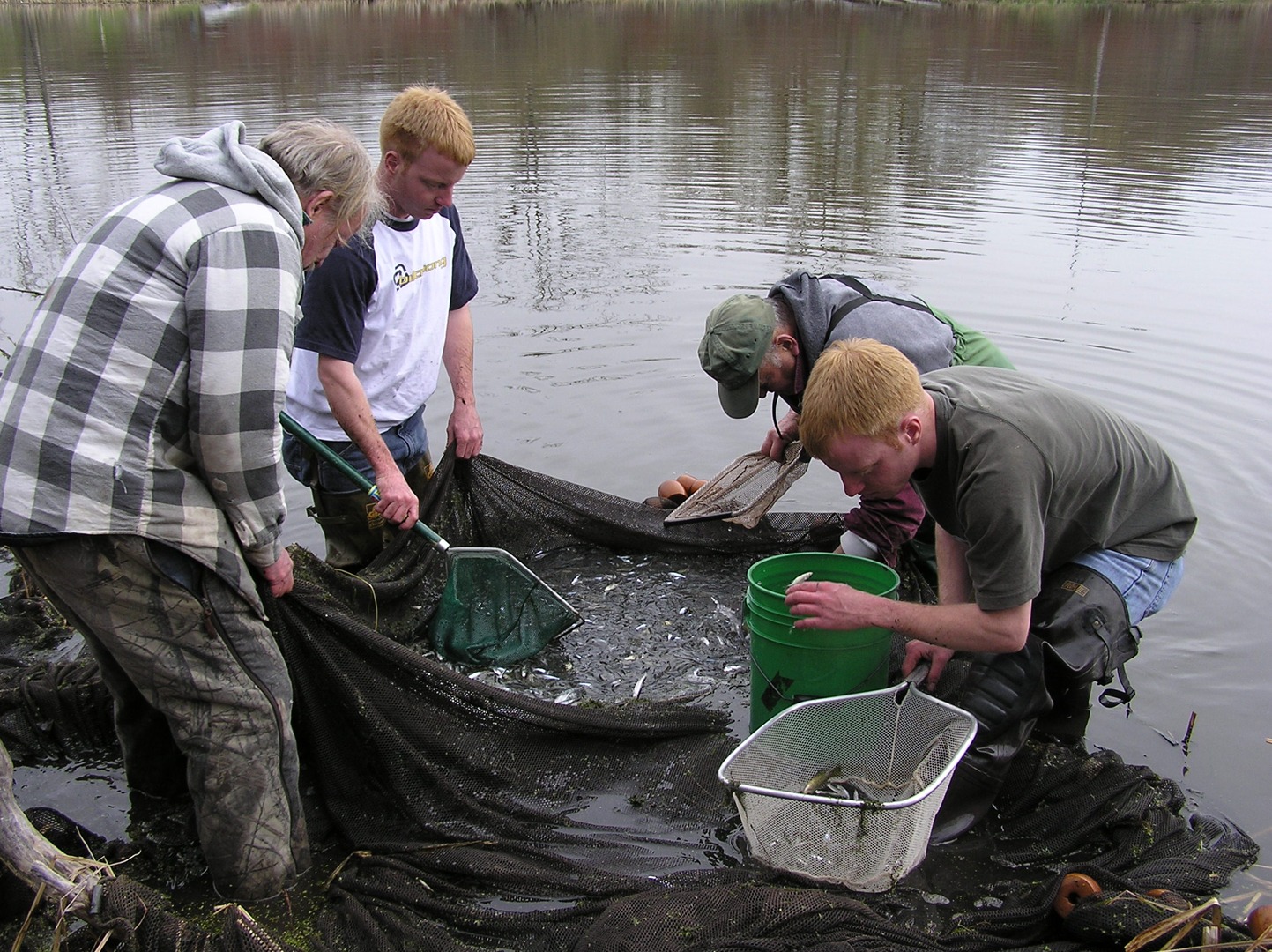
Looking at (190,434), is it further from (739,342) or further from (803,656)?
(739,342)

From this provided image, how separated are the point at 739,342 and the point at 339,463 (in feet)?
4.77

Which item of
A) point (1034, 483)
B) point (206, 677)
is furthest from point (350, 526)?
point (1034, 483)

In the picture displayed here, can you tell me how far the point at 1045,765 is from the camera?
3477 mm

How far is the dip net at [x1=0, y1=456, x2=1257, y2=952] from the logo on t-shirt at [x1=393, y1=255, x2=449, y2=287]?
94cm

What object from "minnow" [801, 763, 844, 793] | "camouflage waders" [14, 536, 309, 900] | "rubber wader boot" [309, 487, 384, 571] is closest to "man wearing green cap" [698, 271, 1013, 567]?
"minnow" [801, 763, 844, 793]

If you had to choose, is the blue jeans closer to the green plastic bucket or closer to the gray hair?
the green plastic bucket

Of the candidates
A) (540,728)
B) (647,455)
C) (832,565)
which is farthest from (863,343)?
(647,455)

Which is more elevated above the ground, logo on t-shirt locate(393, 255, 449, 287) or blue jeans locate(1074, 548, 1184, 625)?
logo on t-shirt locate(393, 255, 449, 287)

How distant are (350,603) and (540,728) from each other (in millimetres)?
1004

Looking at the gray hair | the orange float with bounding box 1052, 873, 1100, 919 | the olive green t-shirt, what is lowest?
the orange float with bounding box 1052, 873, 1100, 919

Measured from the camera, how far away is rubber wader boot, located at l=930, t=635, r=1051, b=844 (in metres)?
3.31

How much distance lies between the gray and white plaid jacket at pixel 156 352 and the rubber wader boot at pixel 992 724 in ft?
7.13

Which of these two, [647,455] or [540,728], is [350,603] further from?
[647,455]

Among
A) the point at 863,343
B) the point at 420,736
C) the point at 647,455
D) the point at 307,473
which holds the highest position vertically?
the point at 863,343
